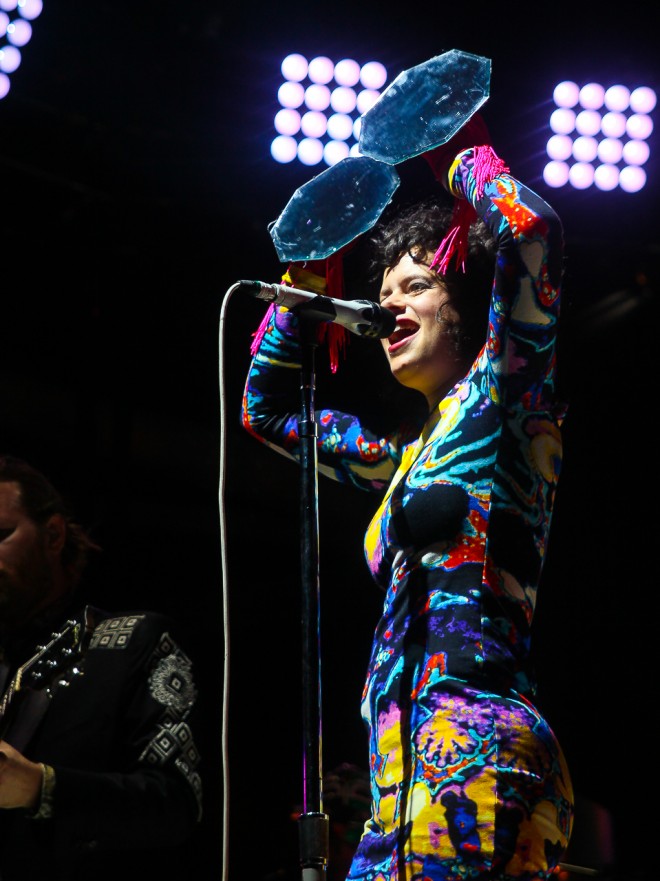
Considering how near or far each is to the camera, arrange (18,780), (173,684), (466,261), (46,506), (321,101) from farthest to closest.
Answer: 1. (321,101)
2. (46,506)
3. (173,684)
4. (18,780)
5. (466,261)

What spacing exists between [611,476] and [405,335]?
269cm

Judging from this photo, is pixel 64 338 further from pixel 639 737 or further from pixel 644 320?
pixel 639 737

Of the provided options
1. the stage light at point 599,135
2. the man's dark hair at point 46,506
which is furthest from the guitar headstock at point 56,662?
the stage light at point 599,135

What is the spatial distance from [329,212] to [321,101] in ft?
5.13

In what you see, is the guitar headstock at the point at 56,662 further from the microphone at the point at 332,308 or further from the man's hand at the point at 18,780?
the microphone at the point at 332,308

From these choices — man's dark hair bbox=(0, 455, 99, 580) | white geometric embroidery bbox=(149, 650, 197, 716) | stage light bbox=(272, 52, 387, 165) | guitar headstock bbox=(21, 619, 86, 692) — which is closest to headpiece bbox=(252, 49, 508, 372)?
white geometric embroidery bbox=(149, 650, 197, 716)

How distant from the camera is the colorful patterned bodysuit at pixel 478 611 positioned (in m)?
1.44

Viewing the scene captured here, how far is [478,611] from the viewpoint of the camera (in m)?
1.58

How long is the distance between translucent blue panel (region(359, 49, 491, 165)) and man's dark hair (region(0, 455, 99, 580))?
1.45m

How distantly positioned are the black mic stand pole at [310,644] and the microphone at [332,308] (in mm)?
14

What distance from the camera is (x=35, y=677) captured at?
2.55 meters

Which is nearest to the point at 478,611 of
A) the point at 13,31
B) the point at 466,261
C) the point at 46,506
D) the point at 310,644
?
the point at 310,644

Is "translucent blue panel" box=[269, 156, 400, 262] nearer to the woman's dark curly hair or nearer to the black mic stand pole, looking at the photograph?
the woman's dark curly hair

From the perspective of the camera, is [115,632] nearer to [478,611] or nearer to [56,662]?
[56,662]
